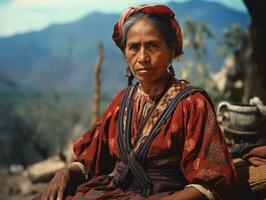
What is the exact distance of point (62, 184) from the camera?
2904 millimetres

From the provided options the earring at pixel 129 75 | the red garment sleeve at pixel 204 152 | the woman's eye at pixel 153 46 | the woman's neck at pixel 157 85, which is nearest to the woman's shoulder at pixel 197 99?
the red garment sleeve at pixel 204 152

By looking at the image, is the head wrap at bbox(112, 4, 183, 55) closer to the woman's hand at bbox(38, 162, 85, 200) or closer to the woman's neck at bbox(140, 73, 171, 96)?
the woman's neck at bbox(140, 73, 171, 96)

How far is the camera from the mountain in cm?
2991

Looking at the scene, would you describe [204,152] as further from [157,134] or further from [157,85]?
[157,85]

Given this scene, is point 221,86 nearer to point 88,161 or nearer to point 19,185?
point 19,185

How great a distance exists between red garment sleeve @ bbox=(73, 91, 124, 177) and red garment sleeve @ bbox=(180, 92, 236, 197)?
2.04 feet

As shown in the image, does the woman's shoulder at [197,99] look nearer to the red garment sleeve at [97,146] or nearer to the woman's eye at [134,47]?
the woman's eye at [134,47]

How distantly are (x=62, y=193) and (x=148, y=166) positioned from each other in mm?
573

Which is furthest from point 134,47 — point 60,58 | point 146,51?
point 60,58

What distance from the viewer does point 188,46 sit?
1366cm

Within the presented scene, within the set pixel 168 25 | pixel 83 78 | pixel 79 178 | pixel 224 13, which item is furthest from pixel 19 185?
pixel 83 78

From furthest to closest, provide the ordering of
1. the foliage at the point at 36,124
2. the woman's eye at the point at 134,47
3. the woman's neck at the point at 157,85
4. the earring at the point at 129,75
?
the foliage at the point at 36,124 < the earring at the point at 129,75 < the woman's neck at the point at 157,85 < the woman's eye at the point at 134,47

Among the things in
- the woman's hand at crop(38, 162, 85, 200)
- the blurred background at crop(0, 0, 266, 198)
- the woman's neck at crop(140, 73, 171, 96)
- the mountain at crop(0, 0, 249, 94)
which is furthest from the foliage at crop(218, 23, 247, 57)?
the mountain at crop(0, 0, 249, 94)

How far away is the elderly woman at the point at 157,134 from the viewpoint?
251 cm
